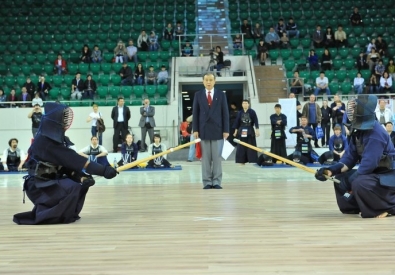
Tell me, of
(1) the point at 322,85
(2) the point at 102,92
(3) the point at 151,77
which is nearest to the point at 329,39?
(1) the point at 322,85

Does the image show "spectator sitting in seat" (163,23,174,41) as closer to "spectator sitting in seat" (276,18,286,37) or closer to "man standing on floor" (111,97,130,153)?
"spectator sitting in seat" (276,18,286,37)

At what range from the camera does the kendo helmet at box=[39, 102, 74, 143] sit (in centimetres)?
658

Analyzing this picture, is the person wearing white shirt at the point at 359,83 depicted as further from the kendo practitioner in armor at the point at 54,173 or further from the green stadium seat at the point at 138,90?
the kendo practitioner in armor at the point at 54,173

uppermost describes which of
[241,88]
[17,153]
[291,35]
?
Result: [291,35]

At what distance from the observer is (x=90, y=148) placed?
52.3 ft

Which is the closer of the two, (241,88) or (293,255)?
(293,255)

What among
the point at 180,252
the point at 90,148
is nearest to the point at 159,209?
the point at 180,252

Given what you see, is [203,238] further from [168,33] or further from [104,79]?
[168,33]

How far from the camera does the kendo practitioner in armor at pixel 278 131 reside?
56.5 feet

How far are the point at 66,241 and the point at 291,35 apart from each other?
869 inches

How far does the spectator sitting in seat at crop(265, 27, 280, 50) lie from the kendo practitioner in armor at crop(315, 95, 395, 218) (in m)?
18.9

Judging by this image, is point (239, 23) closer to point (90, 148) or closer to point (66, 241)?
point (90, 148)

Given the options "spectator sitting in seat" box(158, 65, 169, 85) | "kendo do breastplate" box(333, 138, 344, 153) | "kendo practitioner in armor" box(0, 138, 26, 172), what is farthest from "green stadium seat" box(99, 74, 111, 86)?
"kendo do breastplate" box(333, 138, 344, 153)

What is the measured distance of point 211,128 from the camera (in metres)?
10.4
